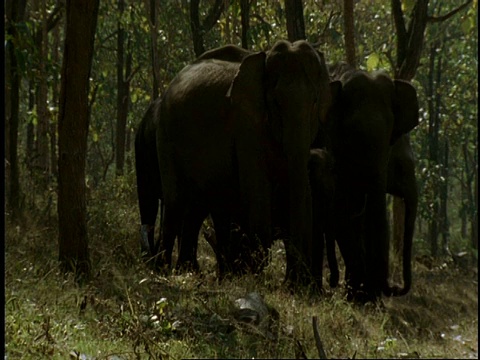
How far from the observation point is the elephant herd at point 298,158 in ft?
15.3

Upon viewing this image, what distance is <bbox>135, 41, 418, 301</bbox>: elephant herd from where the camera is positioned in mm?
4676

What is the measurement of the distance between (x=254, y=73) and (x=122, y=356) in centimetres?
234

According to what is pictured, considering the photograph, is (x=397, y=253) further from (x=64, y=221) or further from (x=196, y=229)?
(x=64, y=221)

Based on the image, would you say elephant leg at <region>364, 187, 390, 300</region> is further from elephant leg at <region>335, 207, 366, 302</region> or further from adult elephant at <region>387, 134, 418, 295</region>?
adult elephant at <region>387, 134, 418, 295</region>

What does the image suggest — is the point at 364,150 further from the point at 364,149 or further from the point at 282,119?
the point at 282,119

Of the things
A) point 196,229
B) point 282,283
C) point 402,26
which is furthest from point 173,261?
point 282,283

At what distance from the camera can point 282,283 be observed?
3.67 m

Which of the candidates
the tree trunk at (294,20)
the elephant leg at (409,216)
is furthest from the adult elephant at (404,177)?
the tree trunk at (294,20)

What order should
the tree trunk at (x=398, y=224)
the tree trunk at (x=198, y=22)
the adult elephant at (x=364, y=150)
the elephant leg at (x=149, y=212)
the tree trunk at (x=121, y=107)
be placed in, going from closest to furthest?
the adult elephant at (x=364, y=150)
the tree trunk at (x=398, y=224)
the elephant leg at (x=149, y=212)
the tree trunk at (x=198, y=22)
the tree trunk at (x=121, y=107)

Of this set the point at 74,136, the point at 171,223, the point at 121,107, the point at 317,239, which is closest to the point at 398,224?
the point at 317,239

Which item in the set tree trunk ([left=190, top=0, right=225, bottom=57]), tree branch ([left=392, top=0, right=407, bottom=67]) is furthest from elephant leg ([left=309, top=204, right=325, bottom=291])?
tree trunk ([left=190, top=0, right=225, bottom=57])

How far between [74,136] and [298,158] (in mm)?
1379

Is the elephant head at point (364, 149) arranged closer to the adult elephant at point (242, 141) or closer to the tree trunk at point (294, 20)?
the adult elephant at point (242, 141)

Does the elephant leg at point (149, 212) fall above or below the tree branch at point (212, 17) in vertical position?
below
